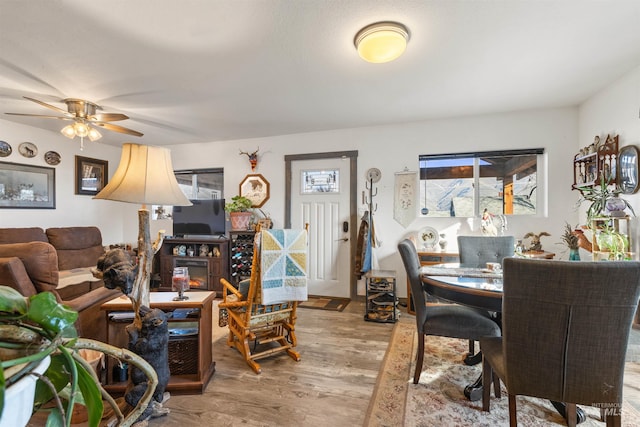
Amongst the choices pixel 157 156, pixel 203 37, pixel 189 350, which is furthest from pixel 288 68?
pixel 189 350

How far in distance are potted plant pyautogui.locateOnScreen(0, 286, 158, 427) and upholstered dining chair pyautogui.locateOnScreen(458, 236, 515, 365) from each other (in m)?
2.85

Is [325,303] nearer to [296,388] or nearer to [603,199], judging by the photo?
[296,388]

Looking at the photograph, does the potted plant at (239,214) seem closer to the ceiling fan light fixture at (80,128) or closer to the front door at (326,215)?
the front door at (326,215)

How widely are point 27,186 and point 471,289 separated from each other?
5.42 metres

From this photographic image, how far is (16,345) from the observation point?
1.13ft

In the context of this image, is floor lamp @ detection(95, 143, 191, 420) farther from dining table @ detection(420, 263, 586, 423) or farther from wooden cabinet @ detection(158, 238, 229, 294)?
wooden cabinet @ detection(158, 238, 229, 294)

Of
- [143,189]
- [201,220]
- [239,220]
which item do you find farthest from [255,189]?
[143,189]

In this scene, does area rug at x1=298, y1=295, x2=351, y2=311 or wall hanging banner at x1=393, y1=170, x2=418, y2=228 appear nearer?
area rug at x1=298, y1=295, x2=351, y2=311

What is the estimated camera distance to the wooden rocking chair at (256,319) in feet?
7.29

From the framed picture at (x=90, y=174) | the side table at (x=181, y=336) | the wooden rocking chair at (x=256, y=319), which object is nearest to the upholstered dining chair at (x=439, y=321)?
the wooden rocking chair at (x=256, y=319)

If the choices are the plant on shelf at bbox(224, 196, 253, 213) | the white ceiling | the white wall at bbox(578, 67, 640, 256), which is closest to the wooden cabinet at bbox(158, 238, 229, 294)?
the plant on shelf at bbox(224, 196, 253, 213)

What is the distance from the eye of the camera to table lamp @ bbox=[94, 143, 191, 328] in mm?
1506

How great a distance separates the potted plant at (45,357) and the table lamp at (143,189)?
1.23 meters

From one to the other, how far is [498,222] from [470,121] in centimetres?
130
